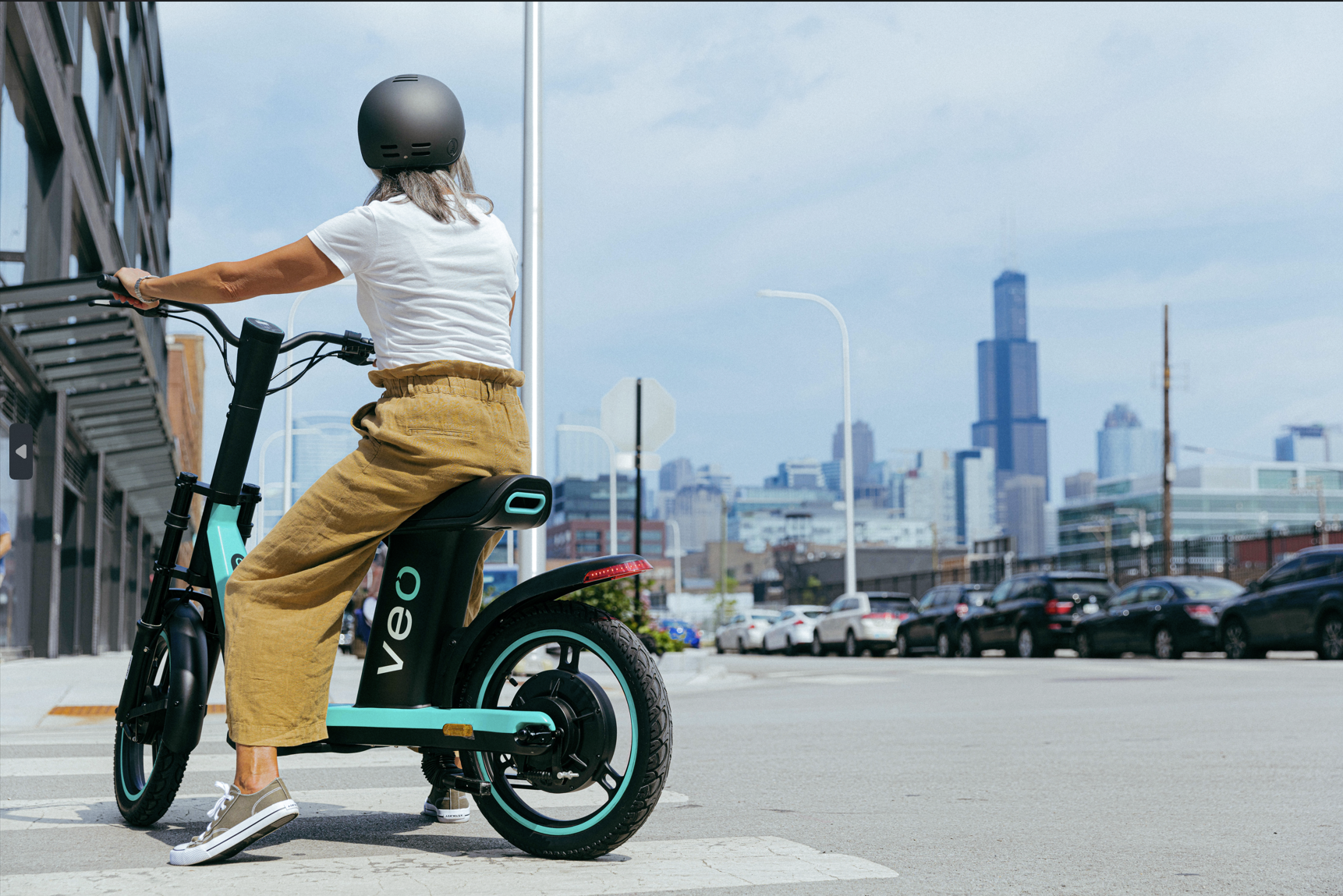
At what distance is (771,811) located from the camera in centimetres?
484

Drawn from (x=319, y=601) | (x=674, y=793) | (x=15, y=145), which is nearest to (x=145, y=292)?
(x=319, y=601)

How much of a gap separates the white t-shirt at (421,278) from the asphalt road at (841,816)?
1.45 m

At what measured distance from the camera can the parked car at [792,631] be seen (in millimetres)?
33344

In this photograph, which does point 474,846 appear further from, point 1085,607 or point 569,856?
point 1085,607

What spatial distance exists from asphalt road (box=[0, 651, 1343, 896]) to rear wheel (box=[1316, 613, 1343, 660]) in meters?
9.54

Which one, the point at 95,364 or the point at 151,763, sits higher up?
the point at 95,364

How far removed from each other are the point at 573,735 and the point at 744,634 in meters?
35.6

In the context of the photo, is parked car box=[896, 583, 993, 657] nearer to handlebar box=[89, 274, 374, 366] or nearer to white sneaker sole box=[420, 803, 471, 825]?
white sneaker sole box=[420, 803, 471, 825]

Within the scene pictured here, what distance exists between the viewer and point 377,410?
12.8 feet

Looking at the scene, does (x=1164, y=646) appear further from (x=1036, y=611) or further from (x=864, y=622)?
(x=864, y=622)

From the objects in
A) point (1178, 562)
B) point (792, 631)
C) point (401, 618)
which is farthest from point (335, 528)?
point (1178, 562)

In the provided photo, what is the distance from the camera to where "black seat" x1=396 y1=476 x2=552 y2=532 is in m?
3.80

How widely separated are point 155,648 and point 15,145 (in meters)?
13.9

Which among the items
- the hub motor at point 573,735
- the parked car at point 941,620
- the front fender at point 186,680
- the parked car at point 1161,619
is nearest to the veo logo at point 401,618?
the hub motor at point 573,735
